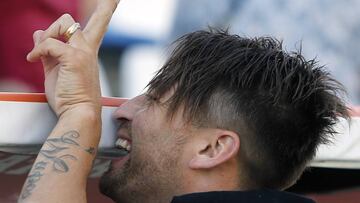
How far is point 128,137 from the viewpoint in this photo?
2.02 metres

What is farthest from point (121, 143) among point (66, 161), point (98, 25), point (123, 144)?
point (98, 25)

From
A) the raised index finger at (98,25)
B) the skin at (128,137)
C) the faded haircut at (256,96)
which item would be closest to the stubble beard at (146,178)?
the skin at (128,137)

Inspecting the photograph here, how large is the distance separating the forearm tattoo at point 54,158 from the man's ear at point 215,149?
0.76 ft

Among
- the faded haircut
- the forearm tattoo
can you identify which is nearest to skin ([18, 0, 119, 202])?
the forearm tattoo

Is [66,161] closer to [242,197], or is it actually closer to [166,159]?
[166,159]

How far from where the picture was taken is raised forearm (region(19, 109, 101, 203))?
6.38 feet

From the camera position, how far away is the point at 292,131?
2.04 m

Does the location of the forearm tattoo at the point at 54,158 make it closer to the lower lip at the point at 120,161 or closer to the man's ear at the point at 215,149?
the lower lip at the point at 120,161

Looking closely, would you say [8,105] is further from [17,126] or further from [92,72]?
[92,72]

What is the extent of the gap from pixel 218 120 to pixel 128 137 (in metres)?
0.20

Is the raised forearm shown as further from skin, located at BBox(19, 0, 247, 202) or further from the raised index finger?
the raised index finger

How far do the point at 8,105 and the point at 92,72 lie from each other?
228 millimetres

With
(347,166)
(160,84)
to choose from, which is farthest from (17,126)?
(347,166)

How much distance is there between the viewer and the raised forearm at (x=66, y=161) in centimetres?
195
